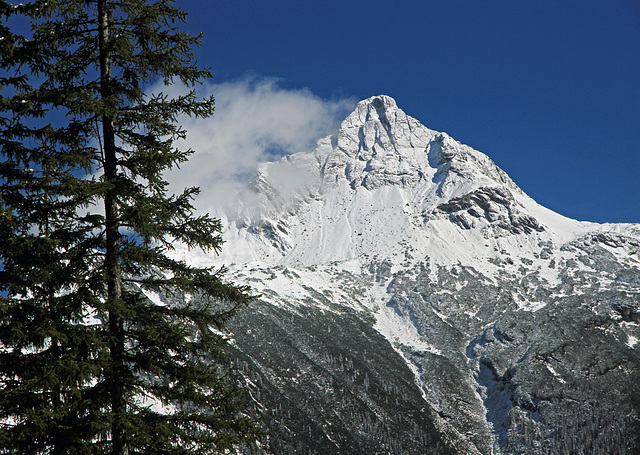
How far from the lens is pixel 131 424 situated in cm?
1084

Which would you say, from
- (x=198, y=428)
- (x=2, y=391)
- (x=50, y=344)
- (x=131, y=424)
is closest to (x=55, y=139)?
(x=50, y=344)

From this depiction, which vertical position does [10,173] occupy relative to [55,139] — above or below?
below

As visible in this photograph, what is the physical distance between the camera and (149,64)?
13086 mm

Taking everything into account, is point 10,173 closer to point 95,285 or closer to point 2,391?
point 95,285

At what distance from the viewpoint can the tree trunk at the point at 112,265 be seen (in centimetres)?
1134

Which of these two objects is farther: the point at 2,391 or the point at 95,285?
the point at 95,285

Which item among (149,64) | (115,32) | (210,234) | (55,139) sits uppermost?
(115,32)

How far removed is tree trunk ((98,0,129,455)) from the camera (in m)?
11.3

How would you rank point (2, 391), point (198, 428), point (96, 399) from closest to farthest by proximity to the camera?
point (2, 391) → point (96, 399) → point (198, 428)

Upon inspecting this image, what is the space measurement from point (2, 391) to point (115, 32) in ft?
27.6

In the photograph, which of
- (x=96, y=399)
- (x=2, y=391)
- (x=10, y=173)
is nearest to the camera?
(x=2, y=391)

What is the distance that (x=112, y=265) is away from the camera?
11914 millimetres

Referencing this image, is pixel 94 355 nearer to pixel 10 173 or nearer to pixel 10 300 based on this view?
pixel 10 300

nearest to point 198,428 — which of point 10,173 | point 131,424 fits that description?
→ point 131,424
